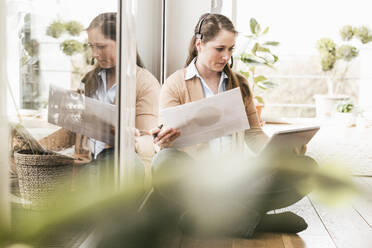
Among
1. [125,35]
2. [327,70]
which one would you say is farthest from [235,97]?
[327,70]

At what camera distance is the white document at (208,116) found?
4.32ft

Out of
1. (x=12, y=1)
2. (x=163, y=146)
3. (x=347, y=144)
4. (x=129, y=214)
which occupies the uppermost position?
(x=12, y=1)

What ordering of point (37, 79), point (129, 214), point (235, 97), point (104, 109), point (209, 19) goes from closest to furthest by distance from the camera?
point (129, 214) < point (37, 79) < point (104, 109) < point (235, 97) < point (209, 19)

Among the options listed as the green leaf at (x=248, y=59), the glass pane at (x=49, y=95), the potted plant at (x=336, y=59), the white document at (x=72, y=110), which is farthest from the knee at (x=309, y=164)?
the potted plant at (x=336, y=59)

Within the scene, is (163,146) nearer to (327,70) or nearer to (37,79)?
(37,79)

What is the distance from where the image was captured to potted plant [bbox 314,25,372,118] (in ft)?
18.0

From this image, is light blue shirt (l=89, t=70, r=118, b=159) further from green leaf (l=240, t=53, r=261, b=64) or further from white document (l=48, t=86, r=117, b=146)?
green leaf (l=240, t=53, r=261, b=64)

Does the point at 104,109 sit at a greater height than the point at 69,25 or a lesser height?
lesser

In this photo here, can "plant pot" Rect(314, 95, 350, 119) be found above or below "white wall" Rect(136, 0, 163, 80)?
below

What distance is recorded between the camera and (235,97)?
1.30m

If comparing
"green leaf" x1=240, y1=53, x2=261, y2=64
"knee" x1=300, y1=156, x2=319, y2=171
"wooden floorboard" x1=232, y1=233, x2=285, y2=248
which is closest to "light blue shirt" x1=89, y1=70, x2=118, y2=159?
"wooden floorboard" x1=232, y1=233, x2=285, y2=248

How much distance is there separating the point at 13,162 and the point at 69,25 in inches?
14.7

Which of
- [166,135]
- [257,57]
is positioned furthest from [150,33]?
[257,57]

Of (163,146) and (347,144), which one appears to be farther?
(347,144)
